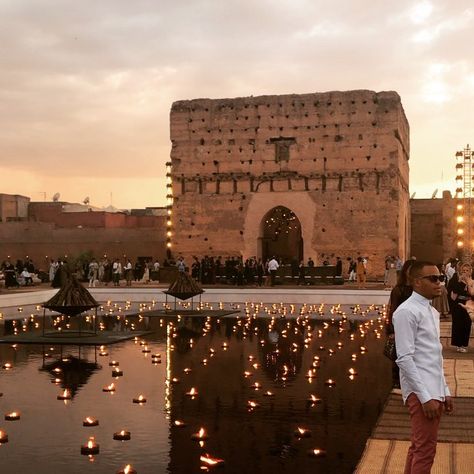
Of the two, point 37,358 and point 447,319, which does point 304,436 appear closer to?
point 37,358

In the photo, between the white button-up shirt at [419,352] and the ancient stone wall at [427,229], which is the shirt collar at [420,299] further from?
the ancient stone wall at [427,229]

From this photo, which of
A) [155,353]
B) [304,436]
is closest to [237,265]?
[155,353]

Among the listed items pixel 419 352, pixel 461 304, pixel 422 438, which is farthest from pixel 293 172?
pixel 422 438

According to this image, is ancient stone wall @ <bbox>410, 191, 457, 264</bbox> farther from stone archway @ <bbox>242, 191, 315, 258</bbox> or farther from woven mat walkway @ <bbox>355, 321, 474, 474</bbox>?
woven mat walkway @ <bbox>355, 321, 474, 474</bbox>

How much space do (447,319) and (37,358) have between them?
392 inches

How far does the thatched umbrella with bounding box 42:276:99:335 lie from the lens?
43.5 ft

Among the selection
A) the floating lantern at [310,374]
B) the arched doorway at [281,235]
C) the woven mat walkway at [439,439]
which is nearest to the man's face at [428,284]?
the woven mat walkway at [439,439]

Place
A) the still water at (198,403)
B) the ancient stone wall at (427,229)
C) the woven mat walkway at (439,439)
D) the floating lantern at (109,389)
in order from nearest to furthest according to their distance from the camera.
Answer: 1. the woven mat walkway at (439,439)
2. the still water at (198,403)
3. the floating lantern at (109,389)
4. the ancient stone wall at (427,229)

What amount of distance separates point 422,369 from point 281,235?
3402cm

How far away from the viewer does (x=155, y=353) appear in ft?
39.9

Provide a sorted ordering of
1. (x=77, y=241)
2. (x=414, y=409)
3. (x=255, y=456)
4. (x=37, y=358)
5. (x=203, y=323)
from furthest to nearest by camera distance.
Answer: (x=77, y=241) → (x=203, y=323) → (x=37, y=358) → (x=255, y=456) → (x=414, y=409)

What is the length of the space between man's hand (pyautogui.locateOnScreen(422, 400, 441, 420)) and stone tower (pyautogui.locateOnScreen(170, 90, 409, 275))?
1122 inches

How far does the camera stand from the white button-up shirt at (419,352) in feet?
14.5

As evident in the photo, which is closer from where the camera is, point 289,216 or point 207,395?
point 207,395
